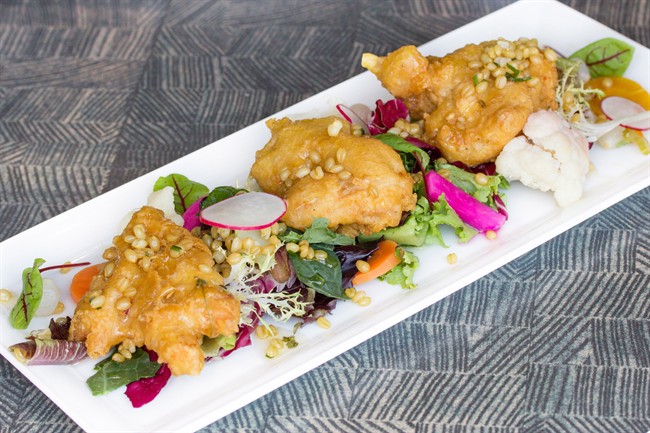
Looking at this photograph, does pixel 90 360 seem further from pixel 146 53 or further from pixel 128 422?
pixel 146 53

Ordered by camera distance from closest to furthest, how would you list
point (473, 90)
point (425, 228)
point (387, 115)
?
1. point (425, 228)
2. point (473, 90)
3. point (387, 115)

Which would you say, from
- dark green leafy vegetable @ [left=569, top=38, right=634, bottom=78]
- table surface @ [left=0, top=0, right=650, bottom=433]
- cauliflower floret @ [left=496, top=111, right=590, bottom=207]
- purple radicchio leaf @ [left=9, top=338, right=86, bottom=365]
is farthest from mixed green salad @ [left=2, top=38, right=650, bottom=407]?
dark green leafy vegetable @ [left=569, top=38, right=634, bottom=78]

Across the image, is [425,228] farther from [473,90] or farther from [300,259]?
[473,90]

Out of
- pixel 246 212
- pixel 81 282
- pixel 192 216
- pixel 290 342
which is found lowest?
pixel 290 342

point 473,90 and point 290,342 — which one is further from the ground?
point 473,90

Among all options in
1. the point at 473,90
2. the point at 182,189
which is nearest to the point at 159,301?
the point at 182,189

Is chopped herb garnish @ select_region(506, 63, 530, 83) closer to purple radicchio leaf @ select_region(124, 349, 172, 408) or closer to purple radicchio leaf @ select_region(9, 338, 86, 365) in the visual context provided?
purple radicchio leaf @ select_region(124, 349, 172, 408)

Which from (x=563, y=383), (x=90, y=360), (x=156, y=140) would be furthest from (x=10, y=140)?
(x=563, y=383)

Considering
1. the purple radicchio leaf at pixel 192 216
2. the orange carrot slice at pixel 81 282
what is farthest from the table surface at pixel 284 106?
the purple radicchio leaf at pixel 192 216
